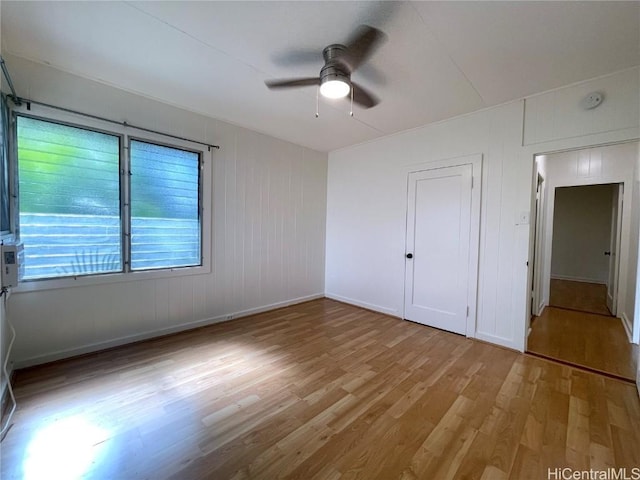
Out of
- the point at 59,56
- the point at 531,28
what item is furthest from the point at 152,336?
the point at 531,28

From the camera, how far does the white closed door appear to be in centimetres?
334

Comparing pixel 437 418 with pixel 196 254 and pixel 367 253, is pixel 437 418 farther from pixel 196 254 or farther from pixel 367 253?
pixel 196 254

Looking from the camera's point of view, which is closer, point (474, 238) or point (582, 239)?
point (474, 238)

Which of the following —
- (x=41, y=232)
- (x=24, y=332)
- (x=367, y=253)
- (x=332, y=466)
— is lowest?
(x=332, y=466)

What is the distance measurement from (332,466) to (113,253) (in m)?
2.88

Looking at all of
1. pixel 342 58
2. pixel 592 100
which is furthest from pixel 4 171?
pixel 592 100

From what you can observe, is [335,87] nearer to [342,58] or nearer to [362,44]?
[342,58]

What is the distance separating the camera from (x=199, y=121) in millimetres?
3354

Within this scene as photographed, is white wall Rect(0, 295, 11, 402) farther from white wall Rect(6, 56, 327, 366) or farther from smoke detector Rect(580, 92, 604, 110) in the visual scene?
smoke detector Rect(580, 92, 604, 110)

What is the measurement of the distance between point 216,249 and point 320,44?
2674 millimetres

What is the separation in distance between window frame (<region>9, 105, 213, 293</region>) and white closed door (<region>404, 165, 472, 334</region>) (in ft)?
9.31

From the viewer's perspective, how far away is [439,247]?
356cm

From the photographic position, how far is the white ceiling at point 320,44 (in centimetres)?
174

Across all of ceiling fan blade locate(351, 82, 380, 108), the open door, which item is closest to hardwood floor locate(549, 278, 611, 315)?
the open door
